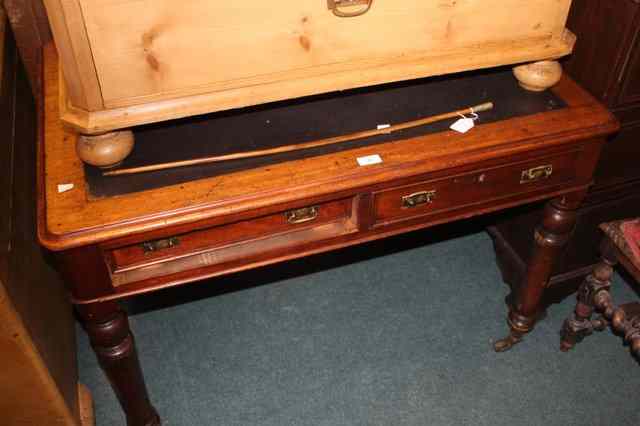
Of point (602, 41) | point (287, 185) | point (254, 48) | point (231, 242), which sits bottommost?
point (231, 242)

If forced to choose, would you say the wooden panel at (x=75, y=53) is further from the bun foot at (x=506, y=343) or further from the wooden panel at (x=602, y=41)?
the bun foot at (x=506, y=343)

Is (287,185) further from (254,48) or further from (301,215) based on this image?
(254,48)

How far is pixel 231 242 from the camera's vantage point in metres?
1.56

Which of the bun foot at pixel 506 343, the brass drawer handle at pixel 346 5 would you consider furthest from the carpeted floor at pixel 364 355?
the brass drawer handle at pixel 346 5

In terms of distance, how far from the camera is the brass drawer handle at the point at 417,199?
1621mm

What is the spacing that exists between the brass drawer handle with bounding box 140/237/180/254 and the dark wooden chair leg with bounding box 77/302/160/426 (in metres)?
0.17

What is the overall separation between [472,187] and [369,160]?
0.31m

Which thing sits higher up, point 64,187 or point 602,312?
point 64,187

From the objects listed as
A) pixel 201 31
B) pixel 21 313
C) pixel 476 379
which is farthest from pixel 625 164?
pixel 21 313

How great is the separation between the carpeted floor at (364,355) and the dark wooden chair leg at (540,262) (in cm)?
11

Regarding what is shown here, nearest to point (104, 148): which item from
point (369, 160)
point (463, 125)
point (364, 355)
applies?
point (369, 160)

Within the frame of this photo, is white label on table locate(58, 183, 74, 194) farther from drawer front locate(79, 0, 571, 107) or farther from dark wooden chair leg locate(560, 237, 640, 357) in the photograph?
dark wooden chair leg locate(560, 237, 640, 357)

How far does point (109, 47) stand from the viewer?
134 centimetres

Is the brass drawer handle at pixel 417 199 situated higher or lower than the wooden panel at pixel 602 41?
lower
